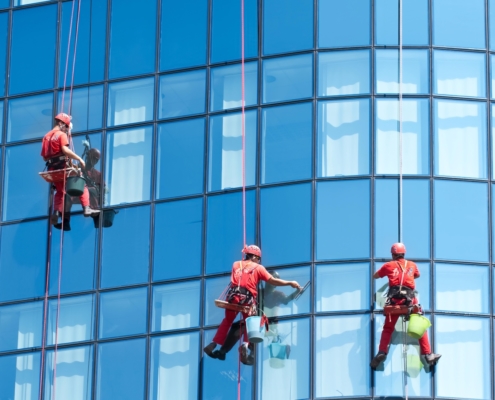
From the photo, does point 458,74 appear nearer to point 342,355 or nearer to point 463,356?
point 463,356

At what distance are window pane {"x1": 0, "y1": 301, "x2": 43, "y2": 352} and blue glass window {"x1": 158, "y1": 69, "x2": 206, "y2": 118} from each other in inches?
182

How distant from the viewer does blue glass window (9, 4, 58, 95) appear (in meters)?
39.3

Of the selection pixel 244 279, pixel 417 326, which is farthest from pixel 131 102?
pixel 417 326

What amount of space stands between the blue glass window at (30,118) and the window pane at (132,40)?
1.56 m

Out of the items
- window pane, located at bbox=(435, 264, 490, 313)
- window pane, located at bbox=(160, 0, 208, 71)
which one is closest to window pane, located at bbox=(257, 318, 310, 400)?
window pane, located at bbox=(435, 264, 490, 313)

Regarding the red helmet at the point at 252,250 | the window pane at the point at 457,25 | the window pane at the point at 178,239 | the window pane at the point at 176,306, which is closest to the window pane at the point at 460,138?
the window pane at the point at 457,25

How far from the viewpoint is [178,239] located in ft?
120

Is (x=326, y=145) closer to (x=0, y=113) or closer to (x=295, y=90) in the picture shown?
(x=295, y=90)

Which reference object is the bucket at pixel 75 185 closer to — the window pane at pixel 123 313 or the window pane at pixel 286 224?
the window pane at pixel 123 313

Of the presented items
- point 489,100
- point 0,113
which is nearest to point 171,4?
point 0,113

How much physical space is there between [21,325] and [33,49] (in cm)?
605

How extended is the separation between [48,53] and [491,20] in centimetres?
919

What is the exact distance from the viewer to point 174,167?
37156 millimetres

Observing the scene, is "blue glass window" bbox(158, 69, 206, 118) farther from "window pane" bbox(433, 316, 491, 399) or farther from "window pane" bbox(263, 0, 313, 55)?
"window pane" bbox(433, 316, 491, 399)
